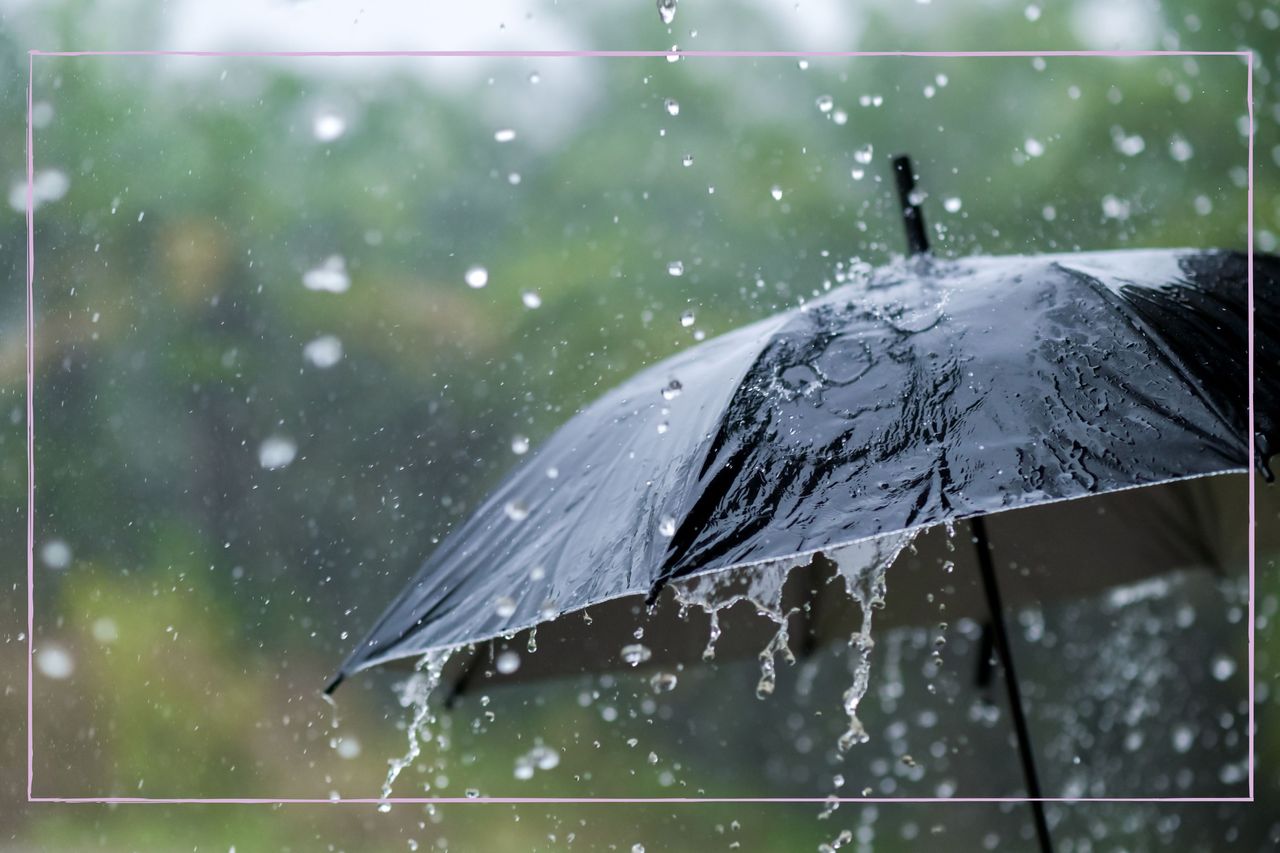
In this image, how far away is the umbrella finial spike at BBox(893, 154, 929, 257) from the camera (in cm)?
118

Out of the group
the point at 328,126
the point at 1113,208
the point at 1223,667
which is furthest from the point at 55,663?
the point at 1223,667

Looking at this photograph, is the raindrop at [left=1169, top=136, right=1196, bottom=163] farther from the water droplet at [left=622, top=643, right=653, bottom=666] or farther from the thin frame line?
the water droplet at [left=622, top=643, right=653, bottom=666]

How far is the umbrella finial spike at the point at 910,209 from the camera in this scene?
118 cm

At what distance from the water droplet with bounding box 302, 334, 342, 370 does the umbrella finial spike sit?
2738 mm

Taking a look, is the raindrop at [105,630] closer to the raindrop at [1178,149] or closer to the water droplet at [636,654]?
the water droplet at [636,654]

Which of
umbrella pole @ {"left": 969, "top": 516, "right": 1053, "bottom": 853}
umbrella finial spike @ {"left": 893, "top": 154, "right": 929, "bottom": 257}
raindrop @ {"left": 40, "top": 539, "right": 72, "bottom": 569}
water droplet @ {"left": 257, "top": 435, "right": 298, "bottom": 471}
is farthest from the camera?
water droplet @ {"left": 257, "top": 435, "right": 298, "bottom": 471}

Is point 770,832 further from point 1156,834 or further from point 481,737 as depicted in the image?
point 1156,834

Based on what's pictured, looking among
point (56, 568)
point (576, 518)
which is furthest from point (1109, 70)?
point (56, 568)

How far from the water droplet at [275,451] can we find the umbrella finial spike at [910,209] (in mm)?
2719

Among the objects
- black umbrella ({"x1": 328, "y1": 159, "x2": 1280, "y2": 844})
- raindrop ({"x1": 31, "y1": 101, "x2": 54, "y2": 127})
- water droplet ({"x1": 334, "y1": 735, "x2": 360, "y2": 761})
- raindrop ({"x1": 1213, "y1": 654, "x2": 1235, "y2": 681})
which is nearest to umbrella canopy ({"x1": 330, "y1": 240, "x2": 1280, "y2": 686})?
black umbrella ({"x1": 328, "y1": 159, "x2": 1280, "y2": 844})

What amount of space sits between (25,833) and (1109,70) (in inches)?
151

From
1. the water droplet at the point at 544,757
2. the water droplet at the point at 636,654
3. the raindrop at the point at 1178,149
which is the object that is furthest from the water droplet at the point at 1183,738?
the water droplet at the point at 636,654

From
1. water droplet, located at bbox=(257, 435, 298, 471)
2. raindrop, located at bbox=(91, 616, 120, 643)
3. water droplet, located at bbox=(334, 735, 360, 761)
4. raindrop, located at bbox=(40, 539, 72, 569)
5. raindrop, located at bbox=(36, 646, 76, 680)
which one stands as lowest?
water droplet, located at bbox=(334, 735, 360, 761)

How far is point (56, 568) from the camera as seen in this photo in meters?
3.30
